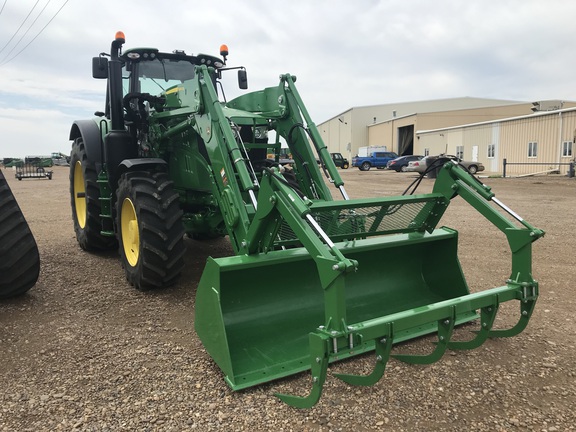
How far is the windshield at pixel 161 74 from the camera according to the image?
A: 5.50 meters

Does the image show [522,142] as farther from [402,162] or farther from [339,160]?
[339,160]

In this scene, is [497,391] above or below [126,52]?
below

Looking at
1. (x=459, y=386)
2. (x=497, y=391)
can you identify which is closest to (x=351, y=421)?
(x=459, y=386)

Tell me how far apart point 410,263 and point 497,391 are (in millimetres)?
1562

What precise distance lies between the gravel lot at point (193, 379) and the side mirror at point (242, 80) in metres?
2.71

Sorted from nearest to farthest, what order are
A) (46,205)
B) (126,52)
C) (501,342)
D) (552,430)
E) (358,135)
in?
(552,430) → (501,342) → (126,52) → (46,205) → (358,135)

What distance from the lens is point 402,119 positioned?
1817 inches

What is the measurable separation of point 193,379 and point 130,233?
7.53ft

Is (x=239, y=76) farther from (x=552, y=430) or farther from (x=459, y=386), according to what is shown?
(x=552, y=430)

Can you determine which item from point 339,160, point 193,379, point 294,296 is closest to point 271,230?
point 294,296

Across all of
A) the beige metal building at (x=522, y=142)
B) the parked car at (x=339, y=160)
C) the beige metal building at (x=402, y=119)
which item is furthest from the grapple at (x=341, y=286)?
the beige metal building at (x=402, y=119)

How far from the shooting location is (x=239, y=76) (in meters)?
5.88

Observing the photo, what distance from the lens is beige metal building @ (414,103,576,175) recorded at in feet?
76.6

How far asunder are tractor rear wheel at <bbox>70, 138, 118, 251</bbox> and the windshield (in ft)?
4.12
